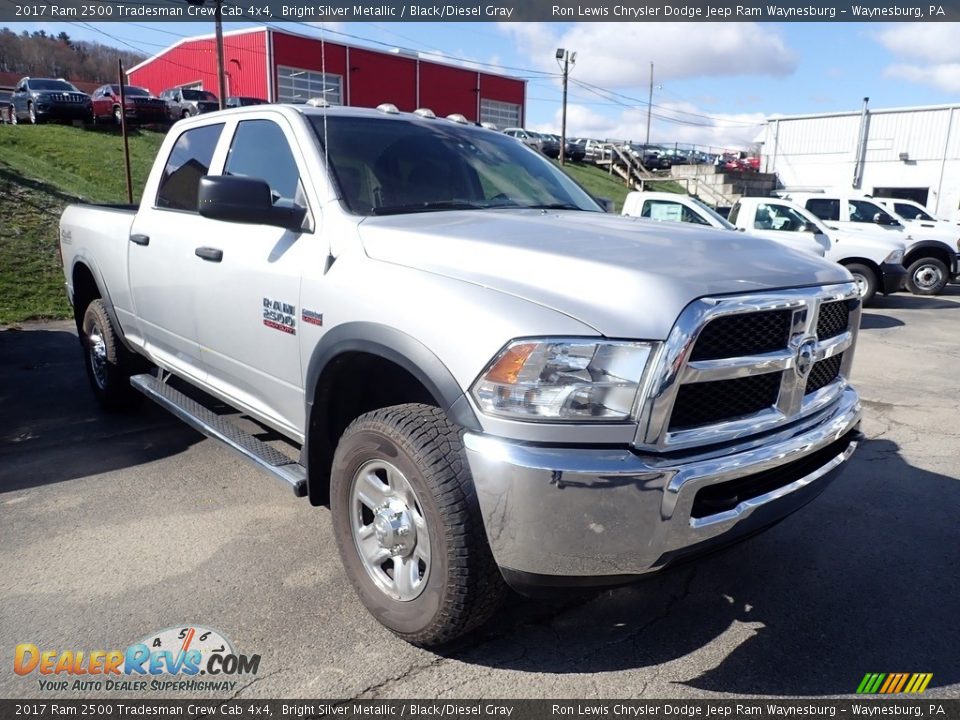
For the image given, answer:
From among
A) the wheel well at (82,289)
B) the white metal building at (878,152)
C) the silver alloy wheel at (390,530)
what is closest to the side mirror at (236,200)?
the silver alloy wheel at (390,530)

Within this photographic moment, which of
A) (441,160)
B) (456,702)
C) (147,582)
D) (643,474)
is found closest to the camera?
(643,474)

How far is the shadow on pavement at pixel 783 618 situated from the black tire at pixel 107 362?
357cm

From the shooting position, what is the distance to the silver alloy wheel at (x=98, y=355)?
17.5 ft

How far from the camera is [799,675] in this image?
8.39ft

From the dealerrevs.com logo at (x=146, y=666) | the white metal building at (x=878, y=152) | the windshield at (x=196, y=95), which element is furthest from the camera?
the white metal building at (x=878, y=152)

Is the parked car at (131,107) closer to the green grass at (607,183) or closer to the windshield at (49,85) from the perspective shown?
the windshield at (49,85)

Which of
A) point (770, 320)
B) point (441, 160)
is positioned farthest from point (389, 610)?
point (441, 160)

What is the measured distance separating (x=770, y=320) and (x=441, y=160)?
6.12 ft

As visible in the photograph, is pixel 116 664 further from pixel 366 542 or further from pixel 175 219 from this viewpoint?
pixel 175 219

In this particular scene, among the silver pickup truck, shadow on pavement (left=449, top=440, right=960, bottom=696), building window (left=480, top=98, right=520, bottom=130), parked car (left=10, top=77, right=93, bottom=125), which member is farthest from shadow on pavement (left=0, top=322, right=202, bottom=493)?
building window (left=480, top=98, right=520, bottom=130)

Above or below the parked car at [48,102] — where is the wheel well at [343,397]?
below

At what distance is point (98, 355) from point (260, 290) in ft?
9.51

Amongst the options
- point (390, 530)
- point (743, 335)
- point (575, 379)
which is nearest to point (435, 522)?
point (390, 530)

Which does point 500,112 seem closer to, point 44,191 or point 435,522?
point 44,191
